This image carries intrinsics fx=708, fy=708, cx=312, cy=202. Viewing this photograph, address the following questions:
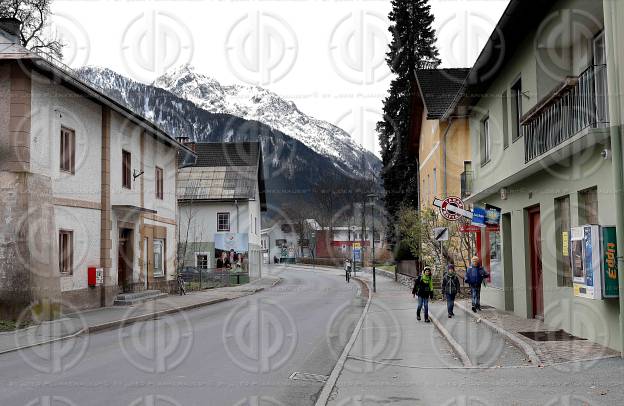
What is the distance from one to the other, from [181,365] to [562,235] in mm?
7447

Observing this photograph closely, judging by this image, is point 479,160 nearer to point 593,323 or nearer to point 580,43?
point 580,43

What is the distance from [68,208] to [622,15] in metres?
16.2

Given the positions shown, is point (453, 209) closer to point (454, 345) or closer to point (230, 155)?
point (454, 345)

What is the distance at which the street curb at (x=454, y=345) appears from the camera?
11.0 meters

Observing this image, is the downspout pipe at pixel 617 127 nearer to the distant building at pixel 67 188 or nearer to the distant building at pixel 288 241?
the distant building at pixel 67 188

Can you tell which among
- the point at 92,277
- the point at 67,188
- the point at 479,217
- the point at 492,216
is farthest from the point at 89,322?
the point at 492,216

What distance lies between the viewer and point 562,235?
13.4 metres

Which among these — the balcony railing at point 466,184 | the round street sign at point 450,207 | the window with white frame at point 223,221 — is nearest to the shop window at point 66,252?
the round street sign at point 450,207

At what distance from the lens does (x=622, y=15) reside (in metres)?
10.4

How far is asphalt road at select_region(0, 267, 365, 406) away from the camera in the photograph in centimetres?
858

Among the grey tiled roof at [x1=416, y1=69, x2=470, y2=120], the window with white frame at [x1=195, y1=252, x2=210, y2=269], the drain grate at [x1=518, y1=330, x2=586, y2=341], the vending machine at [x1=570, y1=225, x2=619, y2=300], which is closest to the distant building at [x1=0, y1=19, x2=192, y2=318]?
the drain grate at [x1=518, y1=330, x2=586, y2=341]

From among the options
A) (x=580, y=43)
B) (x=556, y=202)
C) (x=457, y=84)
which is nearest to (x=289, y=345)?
(x=556, y=202)

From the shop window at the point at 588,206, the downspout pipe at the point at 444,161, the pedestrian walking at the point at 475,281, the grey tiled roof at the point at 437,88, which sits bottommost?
the pedestrian walking at the point at 475,281

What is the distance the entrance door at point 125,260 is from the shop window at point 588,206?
17.7 meters
